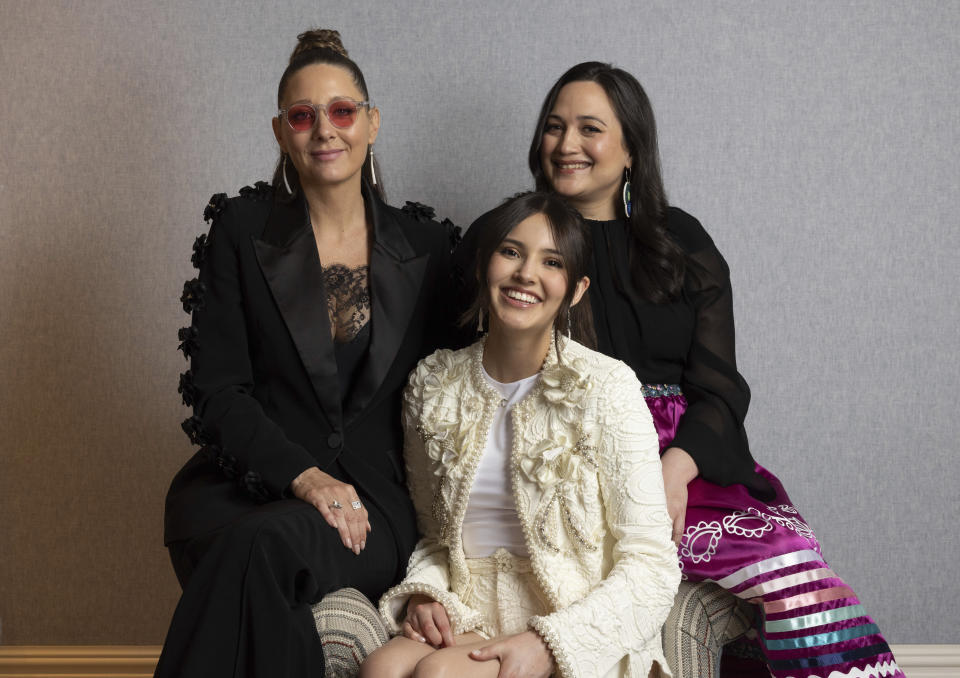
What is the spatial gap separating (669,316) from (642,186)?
0.33m

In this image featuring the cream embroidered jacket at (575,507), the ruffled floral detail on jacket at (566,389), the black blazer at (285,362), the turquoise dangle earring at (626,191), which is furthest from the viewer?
the turquoise dangle earring at (626,191)

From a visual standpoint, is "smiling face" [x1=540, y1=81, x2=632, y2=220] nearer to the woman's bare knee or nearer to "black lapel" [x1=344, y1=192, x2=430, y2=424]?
"black lapel" [x1=344, y1=192, x2=430, y2=424]

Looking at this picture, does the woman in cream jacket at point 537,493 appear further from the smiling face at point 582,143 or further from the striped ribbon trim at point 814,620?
the smiling face at point 582,143

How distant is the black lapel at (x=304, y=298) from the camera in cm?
192

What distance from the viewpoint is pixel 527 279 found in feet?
5.71

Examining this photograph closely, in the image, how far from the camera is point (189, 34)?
107 inches

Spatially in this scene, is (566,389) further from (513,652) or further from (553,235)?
(513,652)

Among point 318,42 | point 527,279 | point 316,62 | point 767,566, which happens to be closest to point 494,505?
point 527,279

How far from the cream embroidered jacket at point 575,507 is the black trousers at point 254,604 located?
0.21 m

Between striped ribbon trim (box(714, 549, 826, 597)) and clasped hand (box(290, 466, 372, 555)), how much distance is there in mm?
730

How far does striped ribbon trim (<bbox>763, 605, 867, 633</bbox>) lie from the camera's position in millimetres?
1795

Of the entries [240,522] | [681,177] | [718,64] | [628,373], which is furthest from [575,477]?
[718,64]

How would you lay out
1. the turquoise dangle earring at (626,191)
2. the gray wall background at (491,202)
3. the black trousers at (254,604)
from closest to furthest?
the black trousers at (254,604)
the turquoise dangle earring at (626,191)
the gray wall background at (491,202)

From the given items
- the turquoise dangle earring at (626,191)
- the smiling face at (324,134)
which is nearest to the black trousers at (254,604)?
the smiling face at (324,134)
